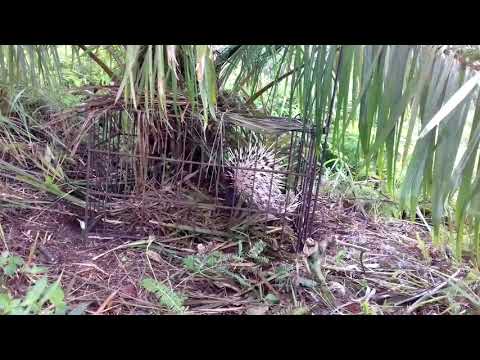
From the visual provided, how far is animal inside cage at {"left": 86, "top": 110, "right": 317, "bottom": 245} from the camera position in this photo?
5.18ft

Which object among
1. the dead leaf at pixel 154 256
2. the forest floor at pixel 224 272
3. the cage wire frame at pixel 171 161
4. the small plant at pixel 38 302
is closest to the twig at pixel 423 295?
the forest floor at pixel 224 272

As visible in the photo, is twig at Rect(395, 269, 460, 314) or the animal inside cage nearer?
twig at Rect(395, 269, 460, 314)

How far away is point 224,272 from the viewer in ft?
4.68

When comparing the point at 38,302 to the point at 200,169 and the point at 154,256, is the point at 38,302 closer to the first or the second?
the point at 154,256

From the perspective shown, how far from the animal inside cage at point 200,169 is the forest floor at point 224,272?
0.31 feet

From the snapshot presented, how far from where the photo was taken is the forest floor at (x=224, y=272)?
129 cm

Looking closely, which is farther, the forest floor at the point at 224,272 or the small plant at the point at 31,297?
the forest floor at the point at 224,272

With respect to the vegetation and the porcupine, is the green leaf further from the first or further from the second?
the porcupine

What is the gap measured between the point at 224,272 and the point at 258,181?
15.8 inches

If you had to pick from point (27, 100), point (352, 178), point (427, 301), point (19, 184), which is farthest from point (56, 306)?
point (352, 178)

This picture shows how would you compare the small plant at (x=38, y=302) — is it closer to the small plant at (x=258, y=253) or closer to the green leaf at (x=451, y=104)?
the small plant at (x=258, y=253)

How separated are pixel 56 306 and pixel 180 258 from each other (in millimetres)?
485

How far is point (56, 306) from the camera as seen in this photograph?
110 cm

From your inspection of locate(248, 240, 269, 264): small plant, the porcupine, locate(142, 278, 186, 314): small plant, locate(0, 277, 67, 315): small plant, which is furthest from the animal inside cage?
locate(0, 277, 67, 315): small plant
